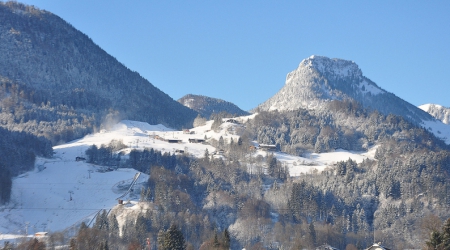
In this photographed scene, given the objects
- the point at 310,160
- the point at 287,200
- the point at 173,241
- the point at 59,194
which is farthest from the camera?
the point at 310,160

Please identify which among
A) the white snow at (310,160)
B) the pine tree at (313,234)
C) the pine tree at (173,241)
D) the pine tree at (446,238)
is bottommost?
the pine tree at (313,234)

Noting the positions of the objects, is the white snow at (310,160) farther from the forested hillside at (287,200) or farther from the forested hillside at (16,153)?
the forested hillside at (16,153)

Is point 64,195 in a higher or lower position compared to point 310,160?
lower

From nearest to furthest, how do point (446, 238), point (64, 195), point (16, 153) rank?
point (446, 238)
point (64, 195)
point (16, 153)

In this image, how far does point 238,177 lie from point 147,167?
80.9ft

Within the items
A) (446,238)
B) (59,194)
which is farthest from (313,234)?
(446,238)

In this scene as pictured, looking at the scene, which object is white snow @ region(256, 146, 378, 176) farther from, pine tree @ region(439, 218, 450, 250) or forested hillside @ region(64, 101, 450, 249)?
pine tree @ region(439, 218, 450, 250)

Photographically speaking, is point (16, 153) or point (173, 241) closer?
point (173, 241)

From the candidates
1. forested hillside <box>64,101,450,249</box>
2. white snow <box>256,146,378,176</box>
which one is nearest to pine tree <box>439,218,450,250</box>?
forested hillside <box>64,101,450,249</box>

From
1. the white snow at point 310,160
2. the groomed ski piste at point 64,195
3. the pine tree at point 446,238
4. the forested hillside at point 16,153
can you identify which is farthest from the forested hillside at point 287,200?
the pine tree at point 446,238

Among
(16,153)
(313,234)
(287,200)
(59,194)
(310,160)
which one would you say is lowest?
(313,234)

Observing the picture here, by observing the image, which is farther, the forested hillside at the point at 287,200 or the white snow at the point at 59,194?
the white snow at the point at 59,194

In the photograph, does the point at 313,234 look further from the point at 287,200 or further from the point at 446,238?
the point at 446,238

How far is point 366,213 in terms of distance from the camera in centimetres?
15150
